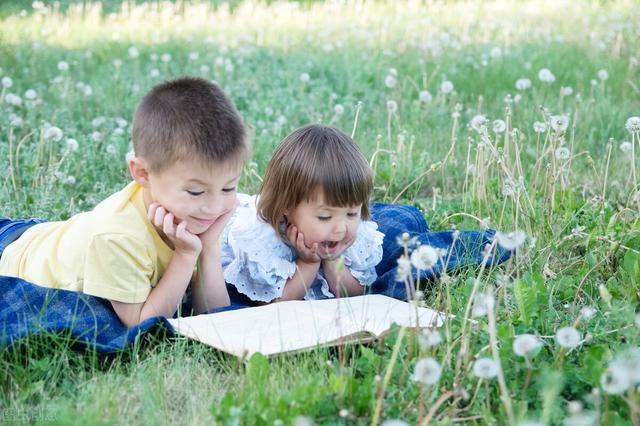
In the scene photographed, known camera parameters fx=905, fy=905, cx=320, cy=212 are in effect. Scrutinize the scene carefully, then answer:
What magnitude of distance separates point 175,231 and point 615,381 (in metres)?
1.62

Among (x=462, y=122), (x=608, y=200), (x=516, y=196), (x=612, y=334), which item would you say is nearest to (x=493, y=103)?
(x=462, y=122)

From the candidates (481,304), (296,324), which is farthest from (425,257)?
(296,324)

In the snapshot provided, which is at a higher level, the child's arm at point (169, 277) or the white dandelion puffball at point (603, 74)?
the white dandelion puffball at point (603, 74)

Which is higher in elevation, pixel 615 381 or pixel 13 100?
pixel 615 381

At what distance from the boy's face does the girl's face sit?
38cm

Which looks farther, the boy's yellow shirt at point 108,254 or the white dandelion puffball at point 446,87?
the white dandelion puffball at point 446,87

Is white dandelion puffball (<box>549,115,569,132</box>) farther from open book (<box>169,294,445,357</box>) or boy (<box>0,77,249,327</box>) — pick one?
boy (<box>0,77,249,327</box>)

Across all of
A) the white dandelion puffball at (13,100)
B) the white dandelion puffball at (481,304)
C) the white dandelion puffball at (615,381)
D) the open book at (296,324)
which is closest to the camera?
the white dandelion puffball at (615,381)

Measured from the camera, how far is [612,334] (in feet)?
9.89

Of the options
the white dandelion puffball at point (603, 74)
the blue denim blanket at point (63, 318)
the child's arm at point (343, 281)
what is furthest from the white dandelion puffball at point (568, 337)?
the white dandelion puffball at point (603, 74)

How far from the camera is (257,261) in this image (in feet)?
12.0

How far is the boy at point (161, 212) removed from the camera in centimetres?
313

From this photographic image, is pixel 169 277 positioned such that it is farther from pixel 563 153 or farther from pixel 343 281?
pixel 563 153

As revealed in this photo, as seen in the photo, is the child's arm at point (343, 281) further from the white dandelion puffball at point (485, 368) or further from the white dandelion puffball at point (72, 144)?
the white dandelion puffball at point (72, 144)
